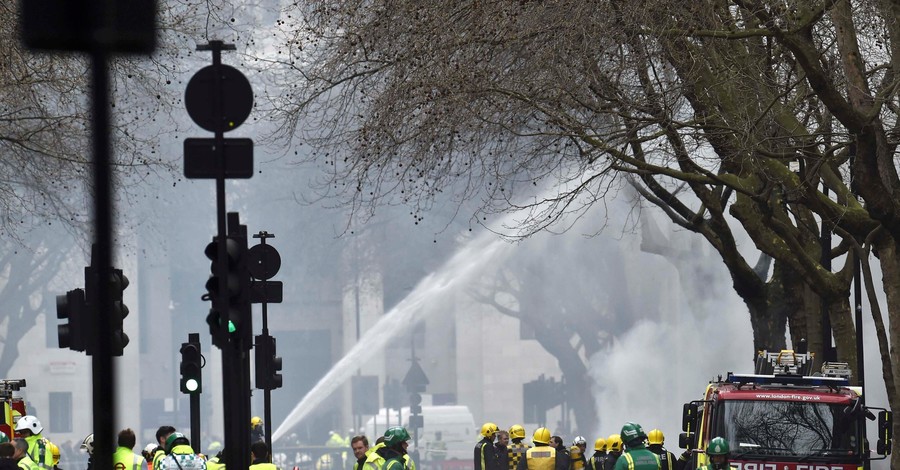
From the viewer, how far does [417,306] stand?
65000 millimetres

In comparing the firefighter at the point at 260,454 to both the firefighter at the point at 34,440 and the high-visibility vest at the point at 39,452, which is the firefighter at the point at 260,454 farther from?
the high-visibility vest at the point at 39,452

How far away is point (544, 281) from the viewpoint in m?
61.2

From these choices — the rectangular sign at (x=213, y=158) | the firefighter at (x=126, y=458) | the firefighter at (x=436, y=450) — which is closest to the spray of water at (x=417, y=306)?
the firefighter at (x=436, y=450)

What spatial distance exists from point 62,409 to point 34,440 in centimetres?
5575

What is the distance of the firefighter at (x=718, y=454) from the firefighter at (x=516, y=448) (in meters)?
6.99

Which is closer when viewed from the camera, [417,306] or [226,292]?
[226,292]

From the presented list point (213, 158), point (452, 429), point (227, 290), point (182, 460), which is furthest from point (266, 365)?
point (452, 429)

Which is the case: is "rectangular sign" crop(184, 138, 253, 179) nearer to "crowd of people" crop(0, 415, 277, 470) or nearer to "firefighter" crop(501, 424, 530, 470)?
"crowd of people" crop(0, 415, 277, 470)

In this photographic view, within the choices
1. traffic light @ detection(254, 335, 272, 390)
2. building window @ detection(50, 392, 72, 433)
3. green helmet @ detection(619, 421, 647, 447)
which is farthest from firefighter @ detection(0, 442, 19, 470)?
building window @ detection(50, 392, 72, 433)

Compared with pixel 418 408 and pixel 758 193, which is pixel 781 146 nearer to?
pixel 758 193

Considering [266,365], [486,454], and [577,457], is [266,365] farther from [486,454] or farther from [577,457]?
[577,457]

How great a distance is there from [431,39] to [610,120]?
9.73 ft

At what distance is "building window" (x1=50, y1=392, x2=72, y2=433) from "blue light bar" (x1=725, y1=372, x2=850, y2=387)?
55.7m

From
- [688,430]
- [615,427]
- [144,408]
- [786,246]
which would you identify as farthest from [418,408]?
[144,408]
